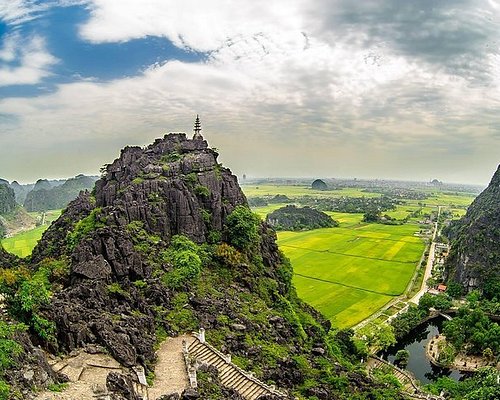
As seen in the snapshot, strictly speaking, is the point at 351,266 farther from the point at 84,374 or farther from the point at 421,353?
the point at 84,374

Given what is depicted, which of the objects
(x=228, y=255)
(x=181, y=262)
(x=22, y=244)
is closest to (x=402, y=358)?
(x=228, y=255)

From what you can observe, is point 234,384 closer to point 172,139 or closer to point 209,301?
point 209,301

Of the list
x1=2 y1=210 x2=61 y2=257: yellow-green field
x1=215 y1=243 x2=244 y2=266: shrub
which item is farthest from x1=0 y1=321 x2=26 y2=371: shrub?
→ x1=2 y1=210 x2=61 y2=257: yellow-green field

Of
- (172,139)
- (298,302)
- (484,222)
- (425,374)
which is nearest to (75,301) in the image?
(298,302)

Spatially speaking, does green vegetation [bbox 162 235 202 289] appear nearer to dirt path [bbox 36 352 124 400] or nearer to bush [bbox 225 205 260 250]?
bush [bbox 225 205 260 250]

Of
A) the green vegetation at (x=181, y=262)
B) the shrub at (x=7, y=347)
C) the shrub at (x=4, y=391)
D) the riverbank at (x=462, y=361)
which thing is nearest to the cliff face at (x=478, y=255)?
the riverbank at (x=462, y=361)
